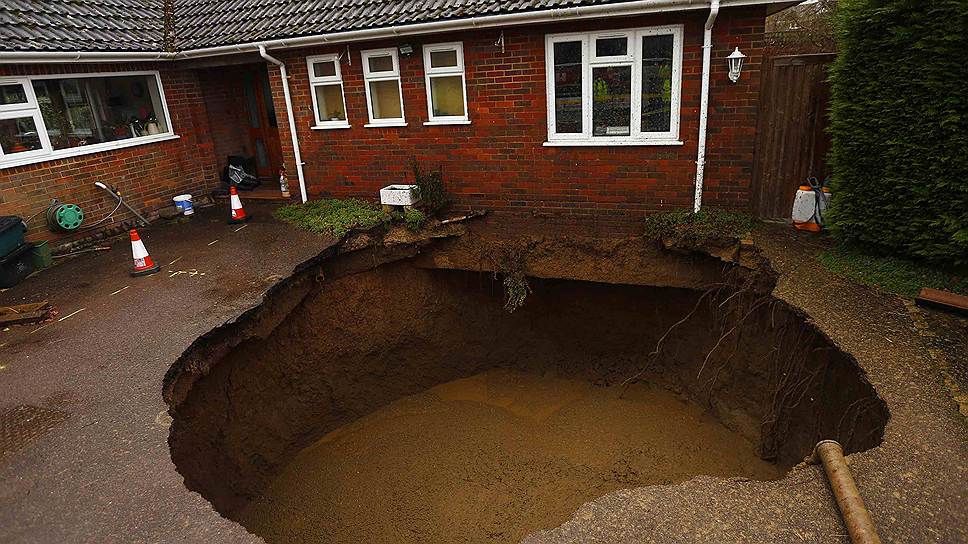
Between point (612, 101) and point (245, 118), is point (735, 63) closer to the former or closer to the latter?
point (612, 101)

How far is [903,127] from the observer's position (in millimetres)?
5512

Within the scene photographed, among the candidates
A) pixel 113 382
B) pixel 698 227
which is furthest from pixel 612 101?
pixel 113 382

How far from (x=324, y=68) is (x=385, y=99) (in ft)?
3.68

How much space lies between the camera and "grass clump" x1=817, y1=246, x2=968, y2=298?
543cm

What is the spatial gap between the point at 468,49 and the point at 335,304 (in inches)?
153

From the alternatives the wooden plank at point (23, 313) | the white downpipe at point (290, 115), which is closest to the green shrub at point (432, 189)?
the white downpipe at point (290, 115)

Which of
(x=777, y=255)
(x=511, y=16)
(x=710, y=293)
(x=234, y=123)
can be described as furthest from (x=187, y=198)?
(x=777, y=255)

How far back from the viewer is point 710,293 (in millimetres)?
7012

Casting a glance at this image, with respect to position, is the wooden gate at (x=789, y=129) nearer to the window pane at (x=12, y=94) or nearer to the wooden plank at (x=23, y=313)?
the wooden plank at (x=23, y=313)

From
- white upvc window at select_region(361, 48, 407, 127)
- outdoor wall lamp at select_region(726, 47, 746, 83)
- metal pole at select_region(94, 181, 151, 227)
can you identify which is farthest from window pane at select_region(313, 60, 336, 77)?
outdoor wall lamp at select_region(726, 47, 746, 83)

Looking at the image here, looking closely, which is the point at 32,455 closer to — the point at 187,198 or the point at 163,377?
the point at 163,377

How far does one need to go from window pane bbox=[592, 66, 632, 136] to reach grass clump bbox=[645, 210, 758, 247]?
1.26 metres

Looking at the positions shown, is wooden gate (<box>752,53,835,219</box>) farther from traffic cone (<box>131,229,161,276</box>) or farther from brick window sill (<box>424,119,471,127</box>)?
traffic cone (<box>131,229,161,276</box>)

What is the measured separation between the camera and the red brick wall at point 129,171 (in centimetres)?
779
